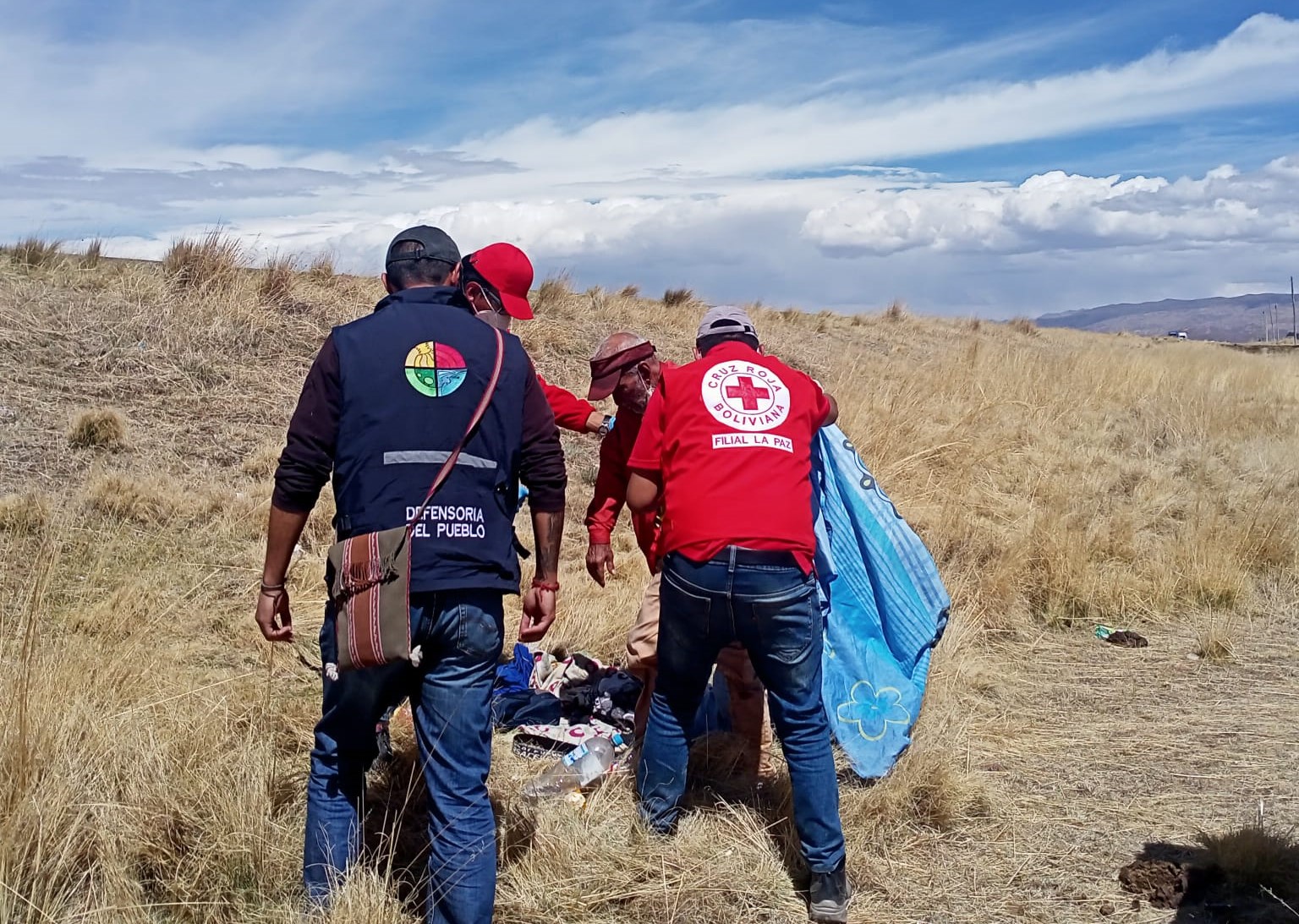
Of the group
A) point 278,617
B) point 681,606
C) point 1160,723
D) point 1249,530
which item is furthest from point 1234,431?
point 278,617

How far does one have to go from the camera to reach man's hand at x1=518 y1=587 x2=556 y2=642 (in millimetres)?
3232

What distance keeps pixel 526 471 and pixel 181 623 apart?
3047 mm

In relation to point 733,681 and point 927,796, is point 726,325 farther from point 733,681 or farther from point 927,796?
point 927,796

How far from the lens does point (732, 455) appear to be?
3424 mm

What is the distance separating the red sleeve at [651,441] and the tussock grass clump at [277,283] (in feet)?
26.4

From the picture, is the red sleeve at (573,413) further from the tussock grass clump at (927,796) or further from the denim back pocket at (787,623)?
the tussock grass clump at (927,796)

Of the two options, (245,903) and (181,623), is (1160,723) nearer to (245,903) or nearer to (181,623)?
(245,903)

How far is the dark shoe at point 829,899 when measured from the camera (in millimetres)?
3416

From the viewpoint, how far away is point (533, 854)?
3.54 m

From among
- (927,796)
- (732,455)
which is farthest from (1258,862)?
(732,455)

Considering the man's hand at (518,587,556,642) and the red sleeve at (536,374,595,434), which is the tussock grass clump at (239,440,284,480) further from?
the man's hand at (518,587,556,642)

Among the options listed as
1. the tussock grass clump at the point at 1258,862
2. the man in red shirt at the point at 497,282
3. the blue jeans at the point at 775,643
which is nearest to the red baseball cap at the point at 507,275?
the man in red shirt at the point at 497,282

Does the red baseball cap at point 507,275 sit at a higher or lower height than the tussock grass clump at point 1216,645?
higher

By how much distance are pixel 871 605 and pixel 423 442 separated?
230 cm
